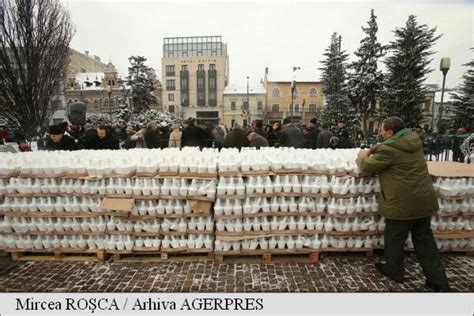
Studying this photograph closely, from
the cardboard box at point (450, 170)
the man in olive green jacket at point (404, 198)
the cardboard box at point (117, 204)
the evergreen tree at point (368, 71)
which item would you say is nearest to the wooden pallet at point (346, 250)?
the man in olive green jacket at point (404, 198)

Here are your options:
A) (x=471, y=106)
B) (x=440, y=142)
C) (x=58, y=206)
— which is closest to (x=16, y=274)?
(x=58, y=206)

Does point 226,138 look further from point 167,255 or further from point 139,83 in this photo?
point 139,83

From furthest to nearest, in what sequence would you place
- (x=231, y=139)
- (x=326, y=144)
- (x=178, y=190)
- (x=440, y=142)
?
(x=440, y=142) → (x=326, y=144) → (x=231, y=139) → (x=178, y=190)

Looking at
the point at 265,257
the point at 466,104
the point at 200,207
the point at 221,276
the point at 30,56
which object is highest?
the point at 30,56

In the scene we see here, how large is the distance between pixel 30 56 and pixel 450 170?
19063 millimetres

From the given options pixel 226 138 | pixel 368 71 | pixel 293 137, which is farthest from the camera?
pixel 368 71

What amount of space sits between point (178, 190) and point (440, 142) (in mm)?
12032

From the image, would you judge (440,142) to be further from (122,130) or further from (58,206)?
(122,130)

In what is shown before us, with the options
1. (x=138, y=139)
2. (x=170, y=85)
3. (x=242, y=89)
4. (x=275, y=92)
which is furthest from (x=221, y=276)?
(x=170, y=85)

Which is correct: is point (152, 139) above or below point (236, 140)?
below

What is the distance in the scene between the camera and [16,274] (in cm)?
385

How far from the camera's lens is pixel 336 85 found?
2975 cm

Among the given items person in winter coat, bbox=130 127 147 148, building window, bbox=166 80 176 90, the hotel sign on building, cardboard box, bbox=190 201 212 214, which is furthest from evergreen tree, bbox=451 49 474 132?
building window, bbox=166 80 176 90

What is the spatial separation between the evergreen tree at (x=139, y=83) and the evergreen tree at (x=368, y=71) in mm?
26669
